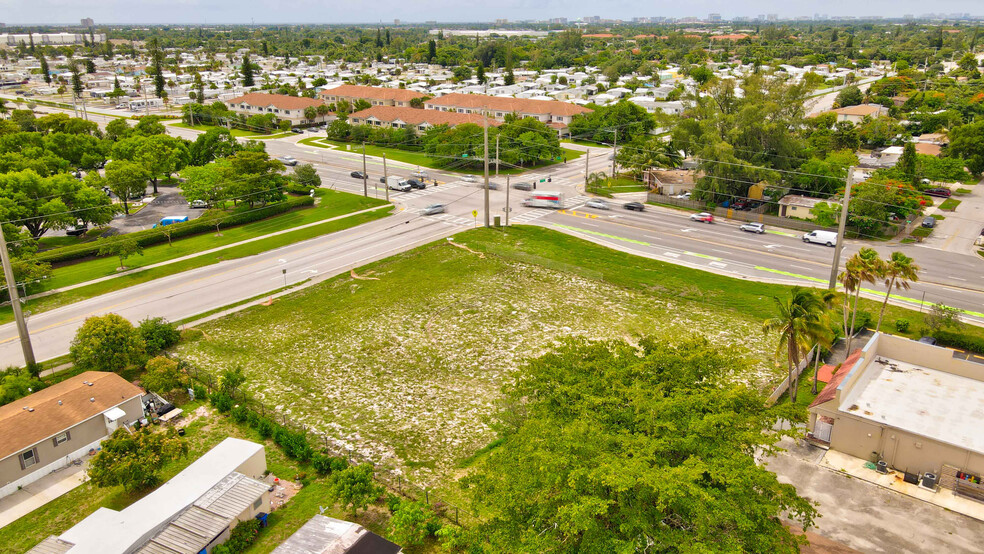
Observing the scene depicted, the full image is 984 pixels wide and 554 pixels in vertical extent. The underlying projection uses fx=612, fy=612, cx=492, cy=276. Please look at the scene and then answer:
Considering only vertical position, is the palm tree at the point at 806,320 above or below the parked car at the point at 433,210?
above

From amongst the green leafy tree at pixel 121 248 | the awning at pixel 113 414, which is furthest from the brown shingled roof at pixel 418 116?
the awning at pixel 113 414

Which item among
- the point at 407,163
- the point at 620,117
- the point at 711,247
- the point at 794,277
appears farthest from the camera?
the point at 620,117

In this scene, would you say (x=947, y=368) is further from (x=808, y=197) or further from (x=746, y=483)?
(x=808, y=197)

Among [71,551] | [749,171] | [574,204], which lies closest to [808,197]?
[749,171]

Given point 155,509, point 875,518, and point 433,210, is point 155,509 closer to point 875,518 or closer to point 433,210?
point 875,518

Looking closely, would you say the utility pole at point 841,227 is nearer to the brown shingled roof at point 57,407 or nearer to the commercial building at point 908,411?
the commercial building at point 908,411

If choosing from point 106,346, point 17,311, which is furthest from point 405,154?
point 17,311
